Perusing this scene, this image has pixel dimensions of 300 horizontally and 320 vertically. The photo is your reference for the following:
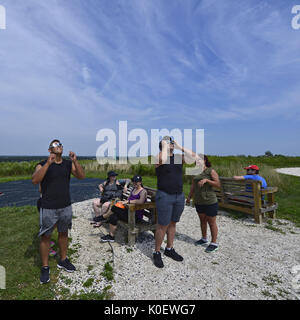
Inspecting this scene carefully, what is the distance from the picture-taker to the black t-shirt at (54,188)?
2980 mm

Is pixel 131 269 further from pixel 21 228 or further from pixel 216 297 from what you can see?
pixel 21 228

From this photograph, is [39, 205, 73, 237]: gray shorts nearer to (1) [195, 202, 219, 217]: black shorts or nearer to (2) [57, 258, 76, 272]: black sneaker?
(2) [57, 258, 76, 272]: black sneaker

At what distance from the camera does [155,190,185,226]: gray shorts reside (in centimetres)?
339

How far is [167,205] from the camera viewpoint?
3.40 metres

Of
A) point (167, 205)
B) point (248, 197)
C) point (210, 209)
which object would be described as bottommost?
point (248, 197)

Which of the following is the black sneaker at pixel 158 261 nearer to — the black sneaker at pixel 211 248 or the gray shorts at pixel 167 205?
the gray shorts at pixel 167 205

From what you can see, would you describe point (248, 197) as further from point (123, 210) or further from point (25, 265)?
point (25, 265)

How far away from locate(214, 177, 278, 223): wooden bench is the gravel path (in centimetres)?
74

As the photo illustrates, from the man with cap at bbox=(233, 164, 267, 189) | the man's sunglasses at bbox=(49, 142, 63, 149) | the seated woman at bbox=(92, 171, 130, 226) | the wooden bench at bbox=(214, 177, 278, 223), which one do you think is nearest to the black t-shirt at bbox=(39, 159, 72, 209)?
the man's sunglasses at bbox=(49, 142, 63, 149)

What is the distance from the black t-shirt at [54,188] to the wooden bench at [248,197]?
4972mm

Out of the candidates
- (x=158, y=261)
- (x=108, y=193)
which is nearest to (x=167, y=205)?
(x=158, y=261)

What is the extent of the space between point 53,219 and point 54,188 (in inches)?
18.4
